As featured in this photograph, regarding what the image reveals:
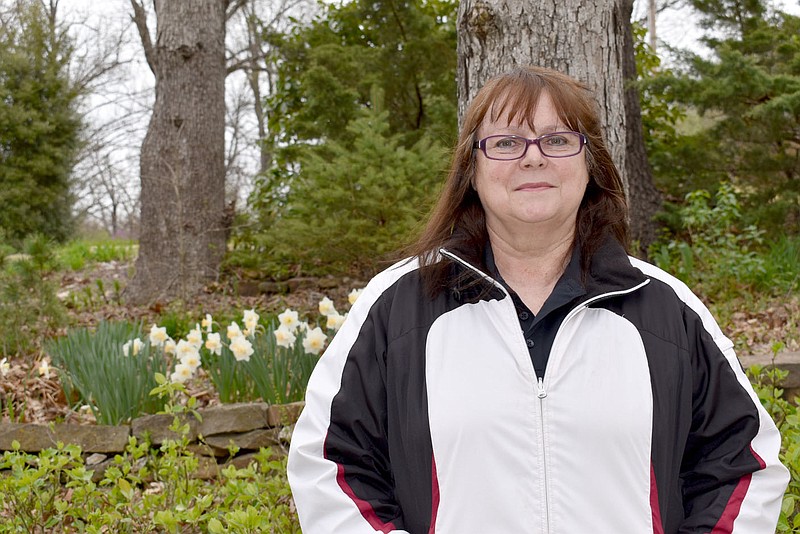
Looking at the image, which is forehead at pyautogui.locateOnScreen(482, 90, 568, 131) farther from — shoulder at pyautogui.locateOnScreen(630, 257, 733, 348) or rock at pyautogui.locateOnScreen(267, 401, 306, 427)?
rock at pyautogui.locateOnScreen(267, 401, 306, 427)

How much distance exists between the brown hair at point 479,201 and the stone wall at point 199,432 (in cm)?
177

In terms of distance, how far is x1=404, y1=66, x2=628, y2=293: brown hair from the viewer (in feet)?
5.98

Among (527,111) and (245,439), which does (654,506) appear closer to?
(527,111)

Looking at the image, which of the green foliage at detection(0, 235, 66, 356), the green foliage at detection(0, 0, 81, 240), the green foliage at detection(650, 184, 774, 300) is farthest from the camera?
the green foliage at detection(0, 0, 81, 240)

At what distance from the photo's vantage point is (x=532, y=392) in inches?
64.5

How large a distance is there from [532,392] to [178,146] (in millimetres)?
6154

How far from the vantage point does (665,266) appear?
6070 mm

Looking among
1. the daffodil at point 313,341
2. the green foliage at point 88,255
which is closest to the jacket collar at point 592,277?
the daffodil at point 313,341

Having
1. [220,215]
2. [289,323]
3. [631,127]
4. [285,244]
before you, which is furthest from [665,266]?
[220,215]

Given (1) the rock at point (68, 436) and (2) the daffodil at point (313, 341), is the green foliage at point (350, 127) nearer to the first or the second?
(2) the daffodil at point (313, 341)

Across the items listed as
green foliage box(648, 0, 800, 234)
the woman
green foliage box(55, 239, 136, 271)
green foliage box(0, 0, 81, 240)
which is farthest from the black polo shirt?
green foliage box(0, 0, 81, 240)

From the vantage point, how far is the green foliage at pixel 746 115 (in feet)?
19.6

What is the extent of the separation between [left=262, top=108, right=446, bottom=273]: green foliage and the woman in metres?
3.31

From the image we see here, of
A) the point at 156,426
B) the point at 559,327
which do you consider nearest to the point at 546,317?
the point at 559,327
